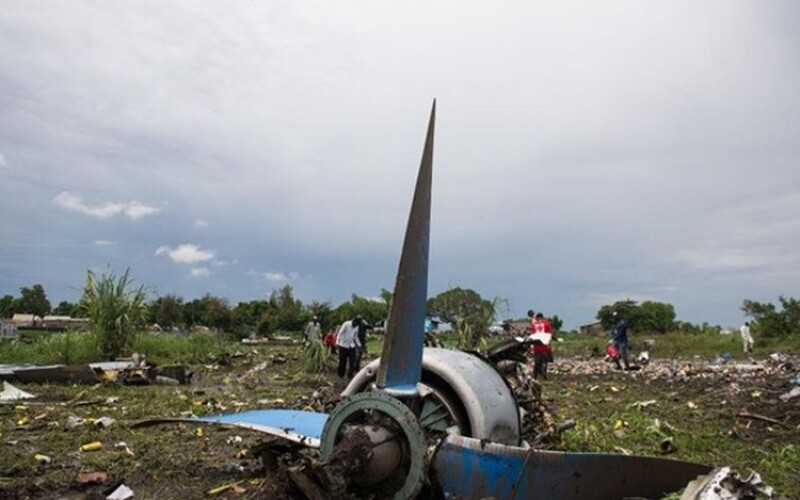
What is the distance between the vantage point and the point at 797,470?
661 cm

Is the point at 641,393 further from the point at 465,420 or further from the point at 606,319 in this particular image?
the point at 606,319

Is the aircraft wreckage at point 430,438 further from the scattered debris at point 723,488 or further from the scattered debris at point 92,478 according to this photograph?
the scattered debris at point 92,478

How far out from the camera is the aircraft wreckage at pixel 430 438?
369 centimetres

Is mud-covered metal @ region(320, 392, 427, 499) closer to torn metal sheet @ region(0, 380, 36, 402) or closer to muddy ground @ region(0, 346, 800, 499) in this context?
muddy ground @ region(0, 346, 800, 499)

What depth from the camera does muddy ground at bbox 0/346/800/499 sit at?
18.2 feet

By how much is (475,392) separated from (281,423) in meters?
1.53

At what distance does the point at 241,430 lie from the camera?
25.4ft

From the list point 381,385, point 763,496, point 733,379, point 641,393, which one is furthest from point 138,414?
point 733,379

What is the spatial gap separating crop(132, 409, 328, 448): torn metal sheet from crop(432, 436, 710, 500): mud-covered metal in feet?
3.49

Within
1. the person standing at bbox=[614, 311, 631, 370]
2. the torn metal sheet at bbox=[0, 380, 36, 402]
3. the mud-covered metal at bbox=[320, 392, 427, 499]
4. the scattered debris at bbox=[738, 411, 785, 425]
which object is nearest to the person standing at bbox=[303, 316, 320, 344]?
the torn metal sheet at bbox=[0, 380, 36, 402]

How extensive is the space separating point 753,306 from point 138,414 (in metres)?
35.7

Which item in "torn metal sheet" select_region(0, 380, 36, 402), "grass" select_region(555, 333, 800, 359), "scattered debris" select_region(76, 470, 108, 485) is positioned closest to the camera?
"scattered debris" select_region(76, 470, 108, 485)

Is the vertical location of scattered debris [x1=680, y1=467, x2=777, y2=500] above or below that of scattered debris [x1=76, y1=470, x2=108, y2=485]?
above

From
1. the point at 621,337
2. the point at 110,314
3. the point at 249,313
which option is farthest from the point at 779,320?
the point at 249,313
